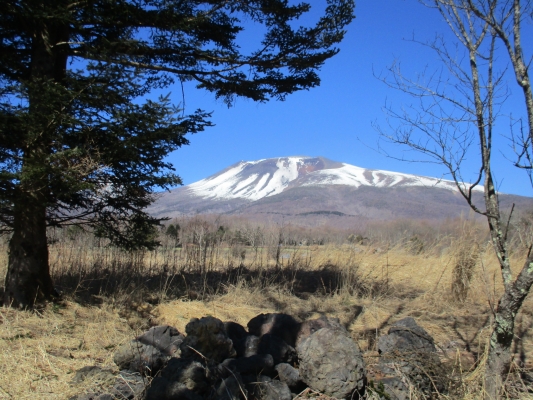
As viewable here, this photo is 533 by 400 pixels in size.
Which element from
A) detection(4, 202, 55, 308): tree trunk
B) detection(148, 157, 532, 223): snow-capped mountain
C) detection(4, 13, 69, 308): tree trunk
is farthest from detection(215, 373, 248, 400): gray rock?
detection(148, 157, 532, 223): snow-capped mountain

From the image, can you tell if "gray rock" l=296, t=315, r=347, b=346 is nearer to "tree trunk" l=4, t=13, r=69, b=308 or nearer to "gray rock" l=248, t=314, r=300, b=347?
"gray rock" l=248, t=314, r=300, b=347

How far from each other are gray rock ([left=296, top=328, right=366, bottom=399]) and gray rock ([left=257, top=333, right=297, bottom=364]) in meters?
0.17

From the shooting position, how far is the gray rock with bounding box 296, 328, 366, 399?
10.7 ft

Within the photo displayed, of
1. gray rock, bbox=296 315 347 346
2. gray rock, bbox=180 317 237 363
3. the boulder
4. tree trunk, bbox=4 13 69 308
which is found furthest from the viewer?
tree trunk, bbox=4 13 69 308

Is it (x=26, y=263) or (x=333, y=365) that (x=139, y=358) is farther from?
(x=26, y=263)

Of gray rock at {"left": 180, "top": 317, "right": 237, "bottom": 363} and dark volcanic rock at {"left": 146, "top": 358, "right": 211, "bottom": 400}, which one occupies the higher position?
gray rock at {"left": 180, "top": 317, "right": 237, "bottom": 363}

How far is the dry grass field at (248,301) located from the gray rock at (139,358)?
0.24 meters

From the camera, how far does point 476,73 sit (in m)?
3.76

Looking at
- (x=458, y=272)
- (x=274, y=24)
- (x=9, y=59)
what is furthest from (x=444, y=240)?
(x=9, y=59)

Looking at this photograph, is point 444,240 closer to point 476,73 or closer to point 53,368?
point 476,73

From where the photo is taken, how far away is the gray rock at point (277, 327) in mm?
4172

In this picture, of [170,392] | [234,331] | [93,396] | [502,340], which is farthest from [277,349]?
[502,340]

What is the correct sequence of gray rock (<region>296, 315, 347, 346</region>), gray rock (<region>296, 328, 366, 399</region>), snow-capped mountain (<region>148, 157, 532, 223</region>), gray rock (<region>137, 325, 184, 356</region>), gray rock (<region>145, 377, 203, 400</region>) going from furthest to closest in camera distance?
snow-capped mountain (<region>148, 157, 532, 223</region>), gray rock (<region>296, 315, 347, 346</region>), gray rock (<region>137, 325, 184, 356</region>), gray rock (<region>296, 328, 366, 399</region>), gray rock (<region>145, 377, 203, 400</region>)

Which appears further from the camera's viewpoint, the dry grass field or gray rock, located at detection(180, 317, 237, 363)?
the dry grass field
